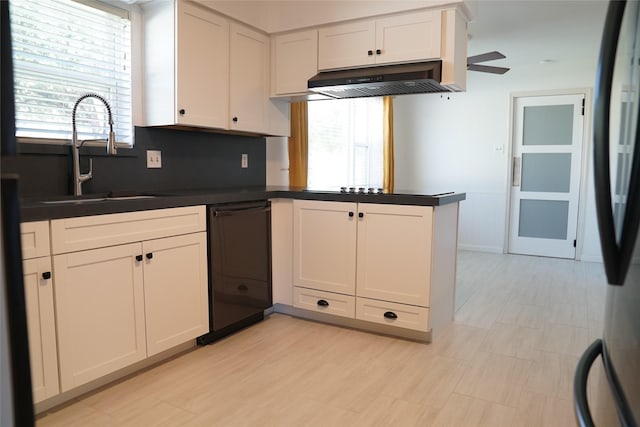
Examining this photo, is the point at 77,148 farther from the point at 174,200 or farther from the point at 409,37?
the point at 409,37

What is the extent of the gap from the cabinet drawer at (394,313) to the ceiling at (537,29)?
2031 mm

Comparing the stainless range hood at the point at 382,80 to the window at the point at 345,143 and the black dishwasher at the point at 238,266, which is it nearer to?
the black dishwasher at the point at 238,266

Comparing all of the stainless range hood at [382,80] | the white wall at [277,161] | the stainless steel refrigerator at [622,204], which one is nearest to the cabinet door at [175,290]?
the stainless range hood at [382,80]

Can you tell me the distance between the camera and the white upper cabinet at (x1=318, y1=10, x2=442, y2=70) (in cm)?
292

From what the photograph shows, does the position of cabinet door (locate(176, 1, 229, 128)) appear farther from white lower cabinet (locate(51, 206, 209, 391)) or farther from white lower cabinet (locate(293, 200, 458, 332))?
white lower cabinet (locate(293, 200, 458, 332))

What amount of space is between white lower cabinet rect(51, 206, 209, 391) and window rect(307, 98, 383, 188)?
2313mm

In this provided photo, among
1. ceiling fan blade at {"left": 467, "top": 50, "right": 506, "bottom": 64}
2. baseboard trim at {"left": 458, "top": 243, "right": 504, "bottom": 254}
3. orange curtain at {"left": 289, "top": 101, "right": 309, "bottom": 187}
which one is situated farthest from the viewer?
baseboard trim at {"left": 458, "top": 243, "right": 504, "bottom": 254}

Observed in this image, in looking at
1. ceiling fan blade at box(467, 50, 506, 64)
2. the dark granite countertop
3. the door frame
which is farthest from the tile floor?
the door frame

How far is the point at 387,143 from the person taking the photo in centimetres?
608

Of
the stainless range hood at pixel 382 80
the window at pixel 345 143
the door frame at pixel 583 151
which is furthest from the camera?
the door frame at pixel 583 151

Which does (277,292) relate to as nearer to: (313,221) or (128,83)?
(313,221)

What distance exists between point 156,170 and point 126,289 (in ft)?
3.41

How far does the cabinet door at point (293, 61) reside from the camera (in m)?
3.34

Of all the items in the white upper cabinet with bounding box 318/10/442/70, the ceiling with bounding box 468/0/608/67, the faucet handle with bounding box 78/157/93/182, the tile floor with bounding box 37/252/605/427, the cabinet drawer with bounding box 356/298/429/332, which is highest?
the ceiling with bounding box 468/0/608/67
